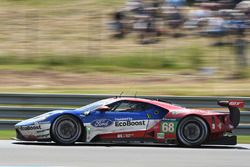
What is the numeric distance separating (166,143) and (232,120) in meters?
1.19

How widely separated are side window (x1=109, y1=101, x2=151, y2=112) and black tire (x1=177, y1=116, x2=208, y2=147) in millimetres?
687

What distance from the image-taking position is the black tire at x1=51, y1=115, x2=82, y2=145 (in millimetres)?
10039

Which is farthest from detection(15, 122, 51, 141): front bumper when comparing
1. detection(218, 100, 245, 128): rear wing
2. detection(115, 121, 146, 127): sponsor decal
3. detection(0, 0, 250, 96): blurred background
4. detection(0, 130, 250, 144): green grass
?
detection(0, 0, 250, 96): blurred background

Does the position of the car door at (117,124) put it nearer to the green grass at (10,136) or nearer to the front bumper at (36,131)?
the front bumper at (36,131)

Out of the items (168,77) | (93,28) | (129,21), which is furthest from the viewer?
(93,28)

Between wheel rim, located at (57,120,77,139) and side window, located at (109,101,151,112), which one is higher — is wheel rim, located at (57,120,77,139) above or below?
below

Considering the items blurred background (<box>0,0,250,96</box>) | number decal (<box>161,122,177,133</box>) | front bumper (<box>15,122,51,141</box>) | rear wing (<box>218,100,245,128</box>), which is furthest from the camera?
blurred background (<box>0,0,250,96</box>)

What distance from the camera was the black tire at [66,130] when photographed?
10.0 m

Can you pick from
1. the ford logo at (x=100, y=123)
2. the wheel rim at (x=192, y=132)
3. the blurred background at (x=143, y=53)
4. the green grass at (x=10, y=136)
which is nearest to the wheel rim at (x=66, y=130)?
the ford logo at (x=100, y=123)

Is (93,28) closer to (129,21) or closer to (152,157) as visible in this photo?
(129,21)

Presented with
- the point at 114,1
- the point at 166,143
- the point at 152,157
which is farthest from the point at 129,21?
the point at 152,157

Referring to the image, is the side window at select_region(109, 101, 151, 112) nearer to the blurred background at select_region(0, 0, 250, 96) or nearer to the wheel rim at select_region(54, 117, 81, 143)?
the wheel rim at select_region(54, 117, 81, 143)

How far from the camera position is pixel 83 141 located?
10.1 m

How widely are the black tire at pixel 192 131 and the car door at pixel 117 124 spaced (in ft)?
2.02
